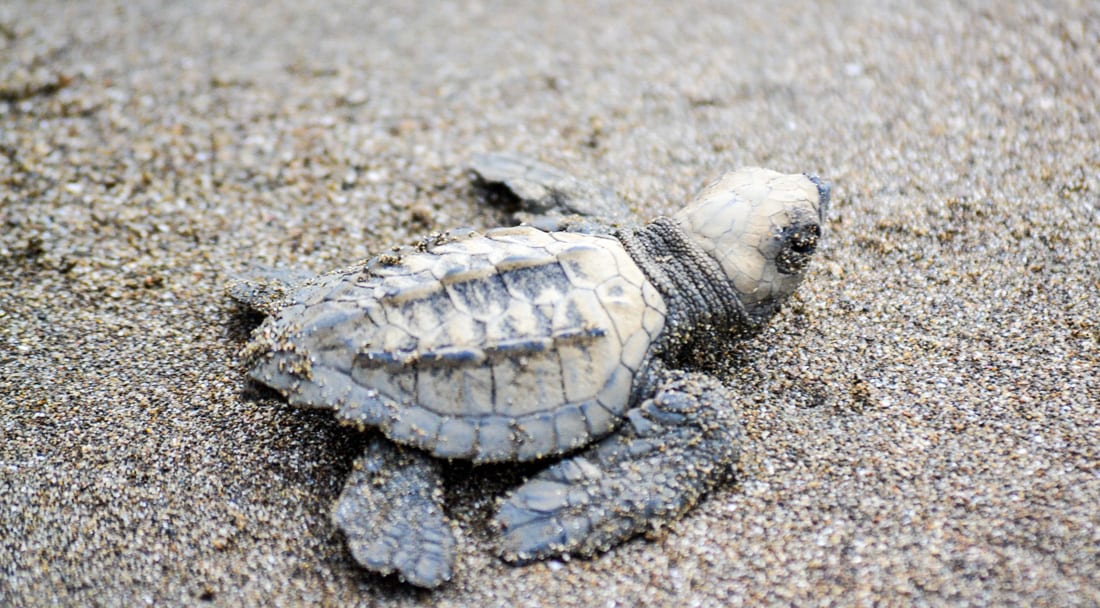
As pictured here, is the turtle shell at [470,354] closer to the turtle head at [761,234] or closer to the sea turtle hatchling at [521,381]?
the sea turtle hatchling at [521,381]

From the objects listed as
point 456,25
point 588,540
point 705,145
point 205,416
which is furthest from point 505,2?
point 588,540

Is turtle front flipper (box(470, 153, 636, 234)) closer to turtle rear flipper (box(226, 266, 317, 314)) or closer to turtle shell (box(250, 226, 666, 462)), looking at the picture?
turtle shell (box(250, 226, 666, 462))

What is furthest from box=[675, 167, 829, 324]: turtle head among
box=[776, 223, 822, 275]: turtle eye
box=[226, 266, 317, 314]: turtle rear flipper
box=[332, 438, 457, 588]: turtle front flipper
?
box=[226, 266, 317, 314]: turtle rear flipper

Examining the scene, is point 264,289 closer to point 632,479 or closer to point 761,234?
point 632,479

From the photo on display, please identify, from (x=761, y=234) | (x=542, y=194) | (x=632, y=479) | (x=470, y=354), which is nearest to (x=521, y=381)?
(x=470, y=354)

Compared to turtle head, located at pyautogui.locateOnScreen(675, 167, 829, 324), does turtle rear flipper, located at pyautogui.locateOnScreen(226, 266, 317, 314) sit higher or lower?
lower

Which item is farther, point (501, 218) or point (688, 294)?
point (501, 218)

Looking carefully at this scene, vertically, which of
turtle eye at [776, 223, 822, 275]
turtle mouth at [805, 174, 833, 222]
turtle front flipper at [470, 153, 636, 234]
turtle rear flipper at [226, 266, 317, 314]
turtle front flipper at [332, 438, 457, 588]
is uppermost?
turtle mouth at [805, 174, 833, 222]
